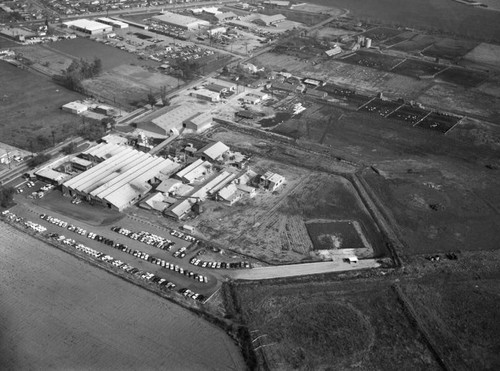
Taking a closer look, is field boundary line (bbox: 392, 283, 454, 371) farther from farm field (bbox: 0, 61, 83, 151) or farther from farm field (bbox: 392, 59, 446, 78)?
farm field (bbox: 392, 59, 446, 78)

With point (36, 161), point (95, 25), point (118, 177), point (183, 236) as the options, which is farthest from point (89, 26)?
point (183, 236)

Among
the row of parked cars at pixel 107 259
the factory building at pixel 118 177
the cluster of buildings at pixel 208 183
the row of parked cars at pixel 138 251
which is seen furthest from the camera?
the factory building at pixel 118 177

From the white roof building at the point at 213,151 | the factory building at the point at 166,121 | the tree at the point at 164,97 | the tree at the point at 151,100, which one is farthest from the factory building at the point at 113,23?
the white roof building at the point at 213,151

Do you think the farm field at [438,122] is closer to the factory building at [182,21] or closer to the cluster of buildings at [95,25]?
the factory building at [182,21]

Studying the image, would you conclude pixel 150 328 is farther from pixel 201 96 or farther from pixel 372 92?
pixel 372 92

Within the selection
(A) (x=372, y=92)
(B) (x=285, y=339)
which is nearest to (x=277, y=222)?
(B) (x=285, y=339)

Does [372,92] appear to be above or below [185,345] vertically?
below
